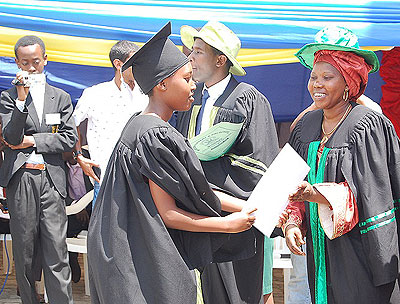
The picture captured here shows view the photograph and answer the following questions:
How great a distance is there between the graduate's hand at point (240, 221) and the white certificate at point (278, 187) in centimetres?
4

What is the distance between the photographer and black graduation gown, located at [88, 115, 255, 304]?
270cm

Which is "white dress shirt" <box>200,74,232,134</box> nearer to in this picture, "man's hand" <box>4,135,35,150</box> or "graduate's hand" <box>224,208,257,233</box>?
"graduate's hand" <box>224,208,257,233</box>

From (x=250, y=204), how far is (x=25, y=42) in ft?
8.89

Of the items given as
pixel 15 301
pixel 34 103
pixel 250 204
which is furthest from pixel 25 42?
pixel 250 204

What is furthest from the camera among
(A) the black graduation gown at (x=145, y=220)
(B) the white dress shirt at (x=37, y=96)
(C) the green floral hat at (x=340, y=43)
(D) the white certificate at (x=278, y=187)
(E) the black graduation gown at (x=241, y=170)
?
(B) the white dress shirt at (x=37, y=96)

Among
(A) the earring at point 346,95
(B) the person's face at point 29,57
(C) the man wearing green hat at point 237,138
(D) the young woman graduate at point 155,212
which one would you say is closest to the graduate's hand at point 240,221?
(D) the young woman graduate at point 155,212

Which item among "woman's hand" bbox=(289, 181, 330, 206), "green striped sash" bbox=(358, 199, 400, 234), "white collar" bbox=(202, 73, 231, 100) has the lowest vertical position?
"green striped sash" bbox=(358, 199, 400, 234)

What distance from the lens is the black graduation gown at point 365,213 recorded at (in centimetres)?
301

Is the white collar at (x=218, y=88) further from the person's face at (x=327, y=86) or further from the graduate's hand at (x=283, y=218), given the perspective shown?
the graduate's hand at (x=283, y=218)

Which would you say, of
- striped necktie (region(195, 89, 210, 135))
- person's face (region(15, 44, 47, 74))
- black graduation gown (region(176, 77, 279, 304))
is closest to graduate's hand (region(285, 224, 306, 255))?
black graduation gown (region(176, 77, 279, 304))

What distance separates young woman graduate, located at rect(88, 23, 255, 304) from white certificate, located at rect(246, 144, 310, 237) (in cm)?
8

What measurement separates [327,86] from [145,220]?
43.3 inches

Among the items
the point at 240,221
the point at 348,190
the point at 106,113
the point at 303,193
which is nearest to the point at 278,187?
the point at 303,193

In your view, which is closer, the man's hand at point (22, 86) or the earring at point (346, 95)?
the earring at point (346, 95)
